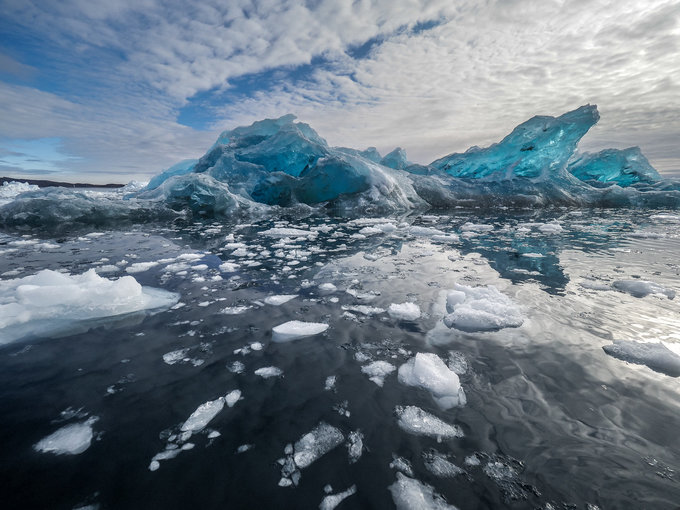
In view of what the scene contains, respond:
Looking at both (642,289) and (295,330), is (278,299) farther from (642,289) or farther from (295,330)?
(642,289)

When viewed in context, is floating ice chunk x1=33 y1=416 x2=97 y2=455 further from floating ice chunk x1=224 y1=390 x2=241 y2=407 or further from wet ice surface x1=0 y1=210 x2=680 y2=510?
floating ice chunk x1=224 y1=390 x2=241 y2=407

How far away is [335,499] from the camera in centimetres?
116

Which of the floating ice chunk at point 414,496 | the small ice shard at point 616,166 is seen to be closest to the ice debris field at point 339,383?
the floating ice chunk at point 414,496

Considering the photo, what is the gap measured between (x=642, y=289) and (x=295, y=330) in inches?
160

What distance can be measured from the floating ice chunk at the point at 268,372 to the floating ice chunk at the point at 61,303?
1.66m

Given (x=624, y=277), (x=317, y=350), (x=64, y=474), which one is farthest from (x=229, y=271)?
(x=624, y=277)

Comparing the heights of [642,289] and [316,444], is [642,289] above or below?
below

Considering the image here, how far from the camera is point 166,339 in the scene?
7.72 ft

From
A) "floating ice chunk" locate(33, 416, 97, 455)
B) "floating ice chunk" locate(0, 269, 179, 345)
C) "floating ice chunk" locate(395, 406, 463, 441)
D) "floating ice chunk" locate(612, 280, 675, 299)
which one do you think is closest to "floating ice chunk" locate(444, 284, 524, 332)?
"floating ice chunk" locate(395, 406, 463, 441)

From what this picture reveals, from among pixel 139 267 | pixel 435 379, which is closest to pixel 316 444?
pixel 435 379

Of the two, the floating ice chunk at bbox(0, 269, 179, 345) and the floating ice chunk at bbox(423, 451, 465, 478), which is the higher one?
the floating ice chunk at bbox(0, 269, 179, 345)

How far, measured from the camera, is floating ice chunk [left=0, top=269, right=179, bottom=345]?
8.10 feet

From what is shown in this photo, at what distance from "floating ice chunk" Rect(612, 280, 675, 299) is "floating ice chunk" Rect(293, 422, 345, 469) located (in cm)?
388

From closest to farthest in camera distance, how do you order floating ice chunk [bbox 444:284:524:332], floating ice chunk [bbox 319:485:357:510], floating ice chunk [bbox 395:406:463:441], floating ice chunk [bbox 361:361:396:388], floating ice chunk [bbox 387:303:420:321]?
floating ice chunk [bbox 319:485:357:510] → floating ice chunk [bbox 395:406:463:441] → floating ice chunk [bbox 361:361:396:388] → floating ice chunk [bbox 444:284:524:332] → floating ice chunk [bbox 387:303:420:321]
